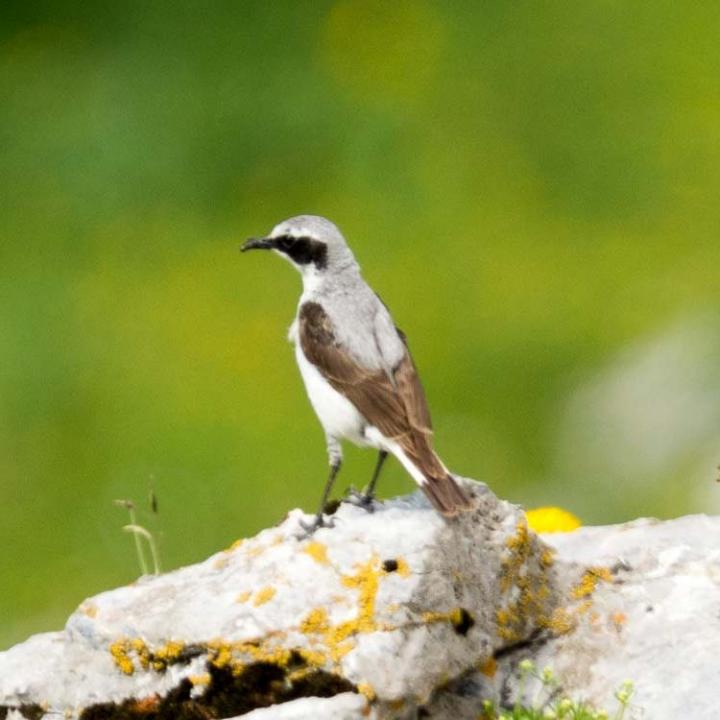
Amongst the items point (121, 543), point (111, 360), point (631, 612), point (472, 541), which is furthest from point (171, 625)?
point (111, 360)

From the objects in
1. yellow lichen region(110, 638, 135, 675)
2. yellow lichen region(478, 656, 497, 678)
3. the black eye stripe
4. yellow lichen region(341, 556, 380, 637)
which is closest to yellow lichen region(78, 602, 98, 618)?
yellow lichen region(110, 638, 135, 675)

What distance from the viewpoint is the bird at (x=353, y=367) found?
27.3 ft

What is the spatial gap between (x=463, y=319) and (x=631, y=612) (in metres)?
6.23

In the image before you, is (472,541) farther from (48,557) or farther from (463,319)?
(463,319)

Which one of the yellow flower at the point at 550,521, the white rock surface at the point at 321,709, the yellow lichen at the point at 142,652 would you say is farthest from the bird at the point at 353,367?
the yellow flower at the point at 550,521

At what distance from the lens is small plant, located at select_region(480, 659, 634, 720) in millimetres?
7402

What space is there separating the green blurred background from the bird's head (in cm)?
310

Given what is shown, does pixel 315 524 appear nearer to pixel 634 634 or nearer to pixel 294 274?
pixel 634 634

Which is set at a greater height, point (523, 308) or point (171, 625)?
point (523, 308)

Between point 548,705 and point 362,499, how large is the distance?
1.12m

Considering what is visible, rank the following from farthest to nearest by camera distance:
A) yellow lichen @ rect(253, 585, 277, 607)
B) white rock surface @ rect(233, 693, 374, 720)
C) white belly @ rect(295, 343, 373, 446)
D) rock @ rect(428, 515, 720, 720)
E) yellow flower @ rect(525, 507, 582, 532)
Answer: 1. yellow flower @ rect(525, 507, 582, 532)
2. white belly @ rect(295, 343, 373, 446)
3. rock @ rect(428, 515, 720, 720)
4. yellow lichen @ rect(253, 585, 277, 607)
5. white rock surface @ rect(233, 693, 374, 720)

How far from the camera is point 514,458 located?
12.9 metres

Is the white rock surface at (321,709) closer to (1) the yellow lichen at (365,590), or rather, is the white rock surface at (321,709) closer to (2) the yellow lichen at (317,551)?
(1) the yellow lichen at (365,590)

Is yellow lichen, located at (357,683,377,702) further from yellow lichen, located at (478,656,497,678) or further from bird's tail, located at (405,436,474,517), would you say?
bird's tail, located at (405,436,474,517)
